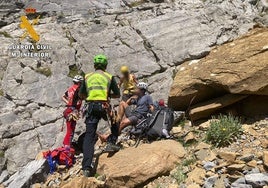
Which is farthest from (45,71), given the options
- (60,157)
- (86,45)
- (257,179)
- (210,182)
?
(257,179)

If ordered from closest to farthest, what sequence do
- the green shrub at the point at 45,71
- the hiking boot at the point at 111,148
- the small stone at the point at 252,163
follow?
1. the small stone at the point at 252,163
2. the hiking boot at the point at 111,148
3. the green shrub at the point at 45,71

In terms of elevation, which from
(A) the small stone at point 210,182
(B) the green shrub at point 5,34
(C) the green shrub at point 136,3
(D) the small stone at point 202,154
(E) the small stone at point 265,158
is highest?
(C) the green shrub at point 136,3

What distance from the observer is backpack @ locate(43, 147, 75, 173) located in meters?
10.2

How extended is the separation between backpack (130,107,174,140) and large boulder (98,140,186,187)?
83 cm

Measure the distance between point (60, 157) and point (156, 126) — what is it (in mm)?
2686

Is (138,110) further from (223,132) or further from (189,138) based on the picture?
(223,132)

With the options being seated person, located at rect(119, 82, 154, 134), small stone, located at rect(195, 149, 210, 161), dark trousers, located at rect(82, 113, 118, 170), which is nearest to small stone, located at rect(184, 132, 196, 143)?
small stone, located at rect(195, 149, 210, 161)

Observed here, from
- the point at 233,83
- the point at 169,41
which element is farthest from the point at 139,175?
the point at 169,41

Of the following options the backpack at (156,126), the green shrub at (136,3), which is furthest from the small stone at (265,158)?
the green shrub at (136,3)

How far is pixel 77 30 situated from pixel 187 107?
704 cm

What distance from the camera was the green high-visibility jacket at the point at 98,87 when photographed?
29.2 feet

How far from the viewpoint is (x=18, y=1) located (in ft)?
62.9

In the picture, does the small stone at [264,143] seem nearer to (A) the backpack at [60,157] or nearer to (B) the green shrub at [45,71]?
(A) the backpack at [60,157]

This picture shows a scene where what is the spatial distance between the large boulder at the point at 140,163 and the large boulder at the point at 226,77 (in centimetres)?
242
